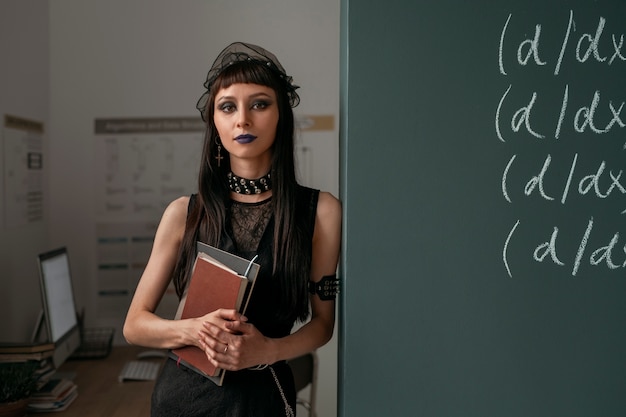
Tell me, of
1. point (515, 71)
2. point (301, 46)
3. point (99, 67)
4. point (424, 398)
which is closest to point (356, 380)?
point (424, 398)

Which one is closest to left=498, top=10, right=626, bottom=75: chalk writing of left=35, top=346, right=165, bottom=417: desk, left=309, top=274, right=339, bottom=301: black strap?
left=309, top=274, right=339, bottom=301: black strap

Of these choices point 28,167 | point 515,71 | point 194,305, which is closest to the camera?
point 515,71

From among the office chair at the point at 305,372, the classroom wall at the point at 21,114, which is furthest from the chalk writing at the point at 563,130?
the classroom wall at the point at 21,114

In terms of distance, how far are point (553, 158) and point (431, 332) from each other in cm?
41

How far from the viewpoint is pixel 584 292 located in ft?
3.52

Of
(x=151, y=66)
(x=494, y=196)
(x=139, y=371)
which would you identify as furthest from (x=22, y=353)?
(x=494, y=196)

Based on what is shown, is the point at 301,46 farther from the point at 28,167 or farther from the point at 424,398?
the point at 424,398

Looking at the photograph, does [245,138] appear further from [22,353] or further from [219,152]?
[22,353]

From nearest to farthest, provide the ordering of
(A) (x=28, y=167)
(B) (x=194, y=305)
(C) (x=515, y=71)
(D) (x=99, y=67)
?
(C) (x=515, y=71), (B) (x=194, y=305), (A) (x=28, y=167), (D) (x=99, y=67)

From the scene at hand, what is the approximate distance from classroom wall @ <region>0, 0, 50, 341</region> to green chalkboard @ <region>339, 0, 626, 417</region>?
1.64 meters

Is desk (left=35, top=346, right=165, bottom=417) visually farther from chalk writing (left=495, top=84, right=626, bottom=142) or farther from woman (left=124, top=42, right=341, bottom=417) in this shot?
chalk writing (left=495, top=84, right=626, bottom=142)

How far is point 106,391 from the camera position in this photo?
205 cm

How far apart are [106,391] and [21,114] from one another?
1175 millimetres

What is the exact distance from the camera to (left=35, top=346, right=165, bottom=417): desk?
6.14 ft
